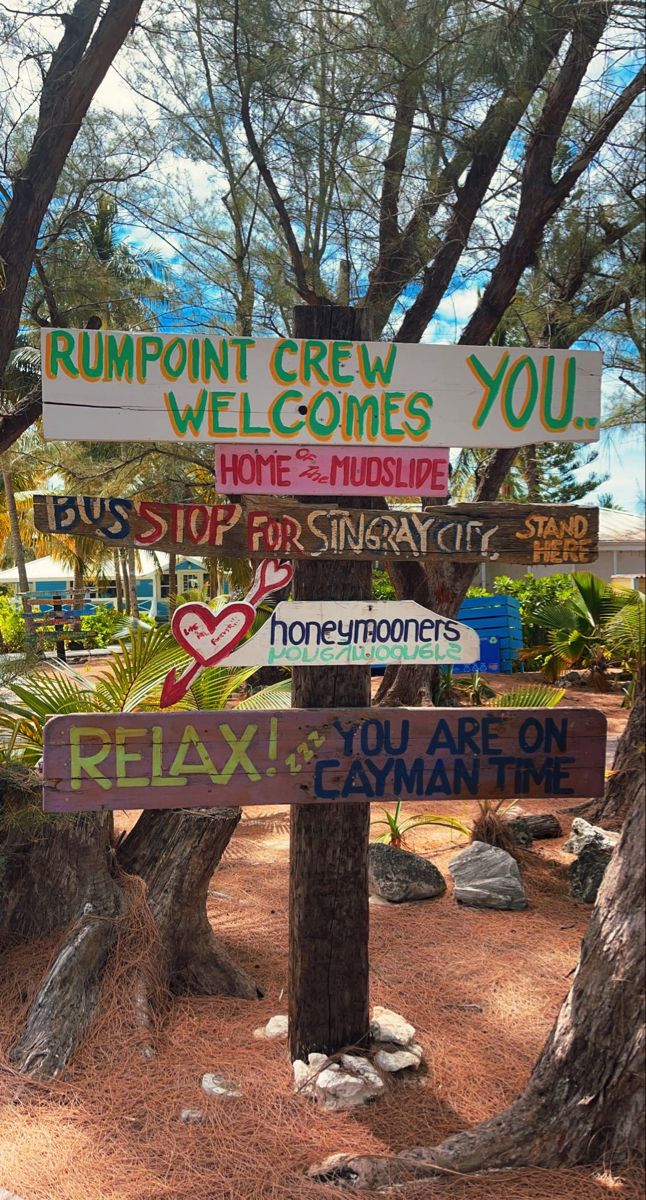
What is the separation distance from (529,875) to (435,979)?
1659 millimetres

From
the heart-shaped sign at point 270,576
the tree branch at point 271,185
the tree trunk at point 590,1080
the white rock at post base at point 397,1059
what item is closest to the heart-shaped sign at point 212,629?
the heart-shaped sign at point 270,576

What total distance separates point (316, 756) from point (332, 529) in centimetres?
74

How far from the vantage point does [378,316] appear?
728cm

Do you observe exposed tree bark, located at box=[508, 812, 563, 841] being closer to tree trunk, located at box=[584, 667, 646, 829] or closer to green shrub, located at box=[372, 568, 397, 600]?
tree trunk, located at box=[584, 667, 646, 829]

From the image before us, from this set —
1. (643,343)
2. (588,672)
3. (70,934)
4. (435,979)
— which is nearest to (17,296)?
(70,934)

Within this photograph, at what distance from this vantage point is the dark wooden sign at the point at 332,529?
2.75m

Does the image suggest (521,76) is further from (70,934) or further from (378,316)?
(70,934)

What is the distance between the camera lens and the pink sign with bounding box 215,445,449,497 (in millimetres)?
2842

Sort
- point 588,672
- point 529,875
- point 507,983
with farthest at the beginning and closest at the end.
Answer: point 588,672 → point 529,875 → point 507,983

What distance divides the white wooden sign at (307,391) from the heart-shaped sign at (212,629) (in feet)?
1.81

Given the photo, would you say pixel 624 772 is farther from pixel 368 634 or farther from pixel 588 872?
pixel 368 634

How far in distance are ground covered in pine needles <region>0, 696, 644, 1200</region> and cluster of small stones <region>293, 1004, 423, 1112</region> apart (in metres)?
0.05

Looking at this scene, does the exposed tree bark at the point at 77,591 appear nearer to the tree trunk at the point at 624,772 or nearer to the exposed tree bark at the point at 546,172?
the exposed tree bark at the point at 546,172

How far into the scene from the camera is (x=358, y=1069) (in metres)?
3.03
